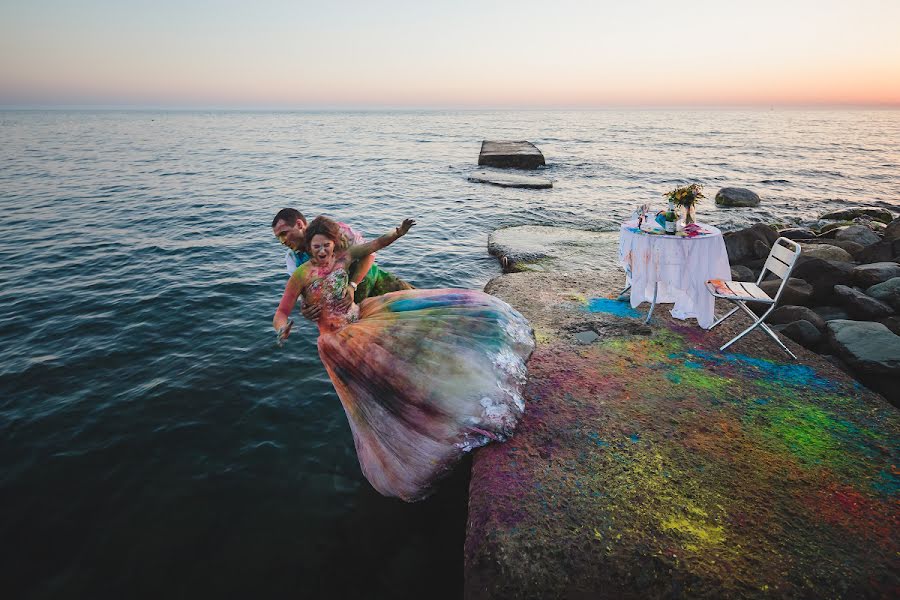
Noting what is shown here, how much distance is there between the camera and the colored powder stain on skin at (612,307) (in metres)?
6.54

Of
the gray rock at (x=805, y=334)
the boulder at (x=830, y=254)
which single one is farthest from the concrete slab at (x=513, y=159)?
the gray rock at (x=805, y=334)

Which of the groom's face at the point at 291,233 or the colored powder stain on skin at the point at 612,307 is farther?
the colored powder stain on skin at the point at 612,307

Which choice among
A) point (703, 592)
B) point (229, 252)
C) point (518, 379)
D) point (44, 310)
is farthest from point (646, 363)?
point (229, 252)

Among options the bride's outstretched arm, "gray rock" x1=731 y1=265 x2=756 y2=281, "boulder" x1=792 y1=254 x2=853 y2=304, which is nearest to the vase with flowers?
"boulder" x1=792 y1=254 x2=853 y2=304

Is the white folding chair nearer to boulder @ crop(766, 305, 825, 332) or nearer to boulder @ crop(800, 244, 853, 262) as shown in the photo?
boulder @ crop(766, 305, 825, 332)

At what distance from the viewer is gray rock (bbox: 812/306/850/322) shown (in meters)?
6.95

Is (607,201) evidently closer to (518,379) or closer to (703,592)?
(518,379)

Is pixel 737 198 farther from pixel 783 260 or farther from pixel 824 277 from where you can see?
pixel 783 260

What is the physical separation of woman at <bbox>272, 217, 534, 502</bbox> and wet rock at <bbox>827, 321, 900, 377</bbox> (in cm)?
421

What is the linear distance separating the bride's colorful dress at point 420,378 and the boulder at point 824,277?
22.2ft

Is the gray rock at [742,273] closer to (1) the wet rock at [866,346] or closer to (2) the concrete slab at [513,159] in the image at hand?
(1) the wet rock at [866,346]

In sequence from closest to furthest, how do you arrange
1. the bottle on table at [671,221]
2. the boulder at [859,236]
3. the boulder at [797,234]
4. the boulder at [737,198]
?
the bottle on table at [671,221] < the boulder at [859,236] < the boulder at [797,234] < the boulder at [737,198]

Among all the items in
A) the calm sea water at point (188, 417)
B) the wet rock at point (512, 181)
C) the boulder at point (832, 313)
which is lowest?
the calm sea water at point (188, 417)

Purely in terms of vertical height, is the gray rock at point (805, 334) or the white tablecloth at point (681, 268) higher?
the white tablecloth at point (681, 268)
